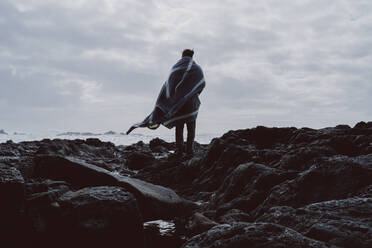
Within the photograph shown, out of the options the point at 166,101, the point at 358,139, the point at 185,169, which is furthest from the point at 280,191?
the point at 166,101

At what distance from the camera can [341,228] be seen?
1.99 m

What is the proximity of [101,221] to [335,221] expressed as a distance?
1.95 m

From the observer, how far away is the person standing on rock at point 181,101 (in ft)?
26.7

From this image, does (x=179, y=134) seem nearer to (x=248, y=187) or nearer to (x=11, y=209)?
(x=248, y=187)

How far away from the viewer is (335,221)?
2066mm

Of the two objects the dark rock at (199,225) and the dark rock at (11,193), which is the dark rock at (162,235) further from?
the dark rock at (11,193)

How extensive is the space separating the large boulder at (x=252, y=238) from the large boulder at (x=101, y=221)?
133 centimetres

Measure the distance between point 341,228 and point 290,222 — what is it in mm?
333

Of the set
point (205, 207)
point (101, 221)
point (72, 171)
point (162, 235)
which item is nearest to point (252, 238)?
point (101, 221)

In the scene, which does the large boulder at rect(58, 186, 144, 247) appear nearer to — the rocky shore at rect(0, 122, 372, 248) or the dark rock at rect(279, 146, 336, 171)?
the rocky shore at rect(0, 122, 372, 248)

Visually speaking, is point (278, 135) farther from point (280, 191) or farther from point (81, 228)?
point (81, 228)

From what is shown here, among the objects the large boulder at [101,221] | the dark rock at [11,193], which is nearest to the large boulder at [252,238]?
the large boulder at [101,221]

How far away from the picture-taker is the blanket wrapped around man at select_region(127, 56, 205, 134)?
322 inches

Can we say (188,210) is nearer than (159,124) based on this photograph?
Yes
